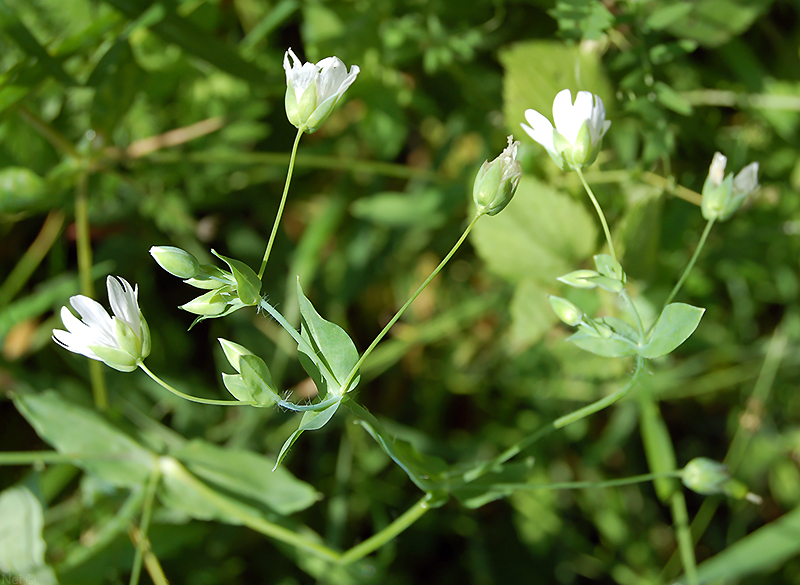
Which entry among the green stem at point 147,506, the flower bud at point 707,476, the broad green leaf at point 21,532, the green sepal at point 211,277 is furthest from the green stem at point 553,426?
the broad green leaf at point 21,532

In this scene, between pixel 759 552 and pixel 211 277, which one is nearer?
pixel 211 277

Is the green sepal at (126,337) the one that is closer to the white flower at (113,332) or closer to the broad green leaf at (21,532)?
the white flower at (113,332)

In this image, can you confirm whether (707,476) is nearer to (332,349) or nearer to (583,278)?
(583,278)

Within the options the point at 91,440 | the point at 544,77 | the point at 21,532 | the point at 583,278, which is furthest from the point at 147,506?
the point at 544,77

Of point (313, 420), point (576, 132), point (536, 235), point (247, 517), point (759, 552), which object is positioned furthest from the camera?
point (759, 552)

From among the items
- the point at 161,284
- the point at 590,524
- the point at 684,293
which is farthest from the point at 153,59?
the point at 590,524

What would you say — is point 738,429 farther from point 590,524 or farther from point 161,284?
point 161,284

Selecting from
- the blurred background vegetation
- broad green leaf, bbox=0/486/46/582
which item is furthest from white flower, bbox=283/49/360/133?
broad green leaf, bbox=0/486/46/582

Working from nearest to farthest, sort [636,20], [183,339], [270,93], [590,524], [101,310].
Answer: [101,310] → [636,20] → [270,93] → [183,339] → [590,524]
